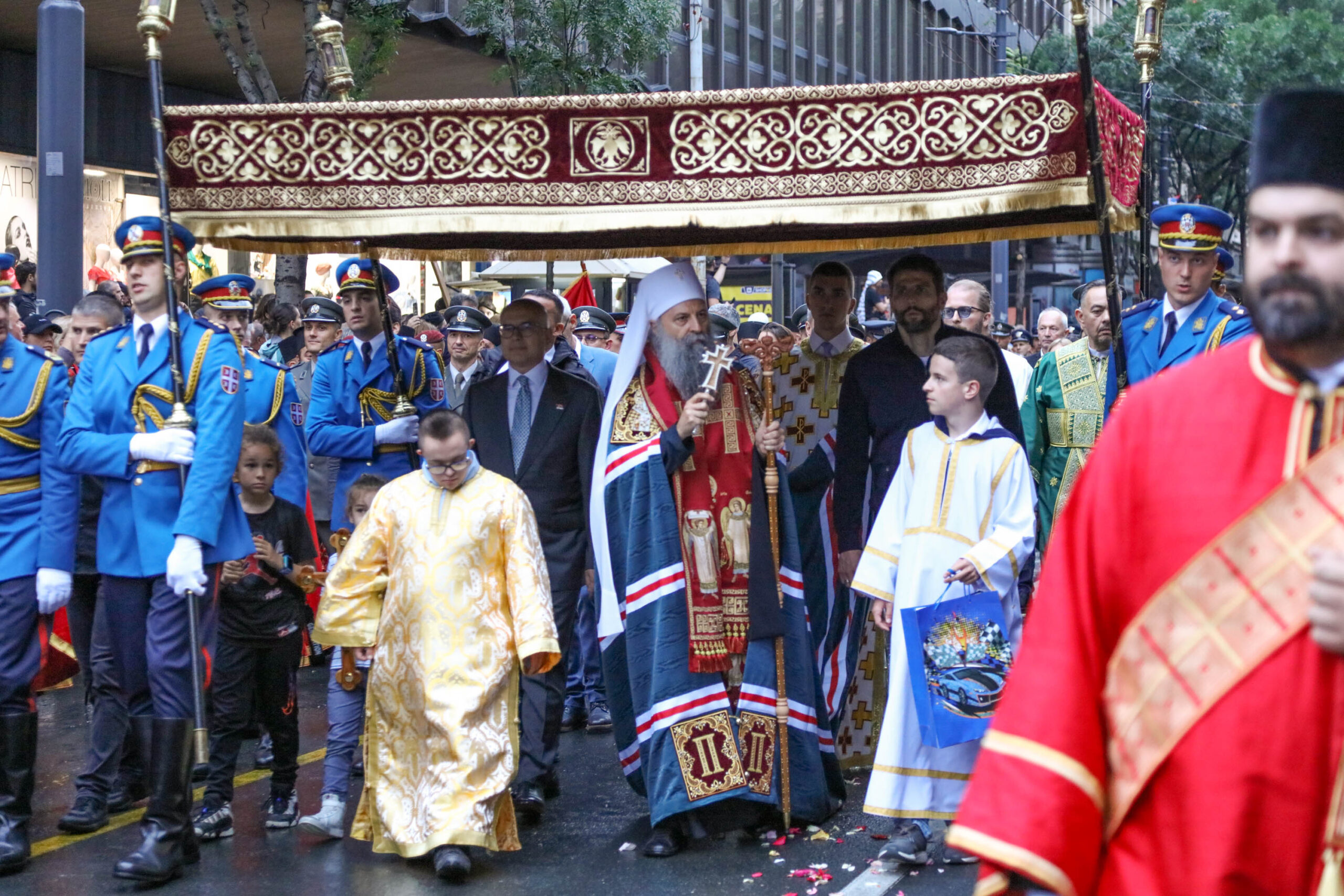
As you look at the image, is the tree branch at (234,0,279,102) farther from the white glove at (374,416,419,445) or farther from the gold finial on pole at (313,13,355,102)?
the white glove at (374,416,419,445)

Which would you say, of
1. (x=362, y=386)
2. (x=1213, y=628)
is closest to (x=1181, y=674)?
(x=1213, y=628)

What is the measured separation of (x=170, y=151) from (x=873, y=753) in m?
4.08

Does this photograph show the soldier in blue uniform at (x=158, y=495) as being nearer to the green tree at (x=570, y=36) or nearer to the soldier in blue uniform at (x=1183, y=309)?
the soldier in blue uniform at (x=1183, y=309)

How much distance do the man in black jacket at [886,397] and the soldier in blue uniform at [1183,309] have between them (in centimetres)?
55

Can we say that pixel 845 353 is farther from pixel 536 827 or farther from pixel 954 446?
pixel 536 827

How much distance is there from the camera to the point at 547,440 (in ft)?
24.0

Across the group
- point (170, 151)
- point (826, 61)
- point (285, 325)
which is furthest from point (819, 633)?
point (826, 61)

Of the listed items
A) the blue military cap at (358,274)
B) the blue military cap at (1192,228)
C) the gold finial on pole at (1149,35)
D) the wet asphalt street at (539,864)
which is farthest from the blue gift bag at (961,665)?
the blue military cap at (358,274)

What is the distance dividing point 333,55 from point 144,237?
1.76m

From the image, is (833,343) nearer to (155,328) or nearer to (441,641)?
(441,641)

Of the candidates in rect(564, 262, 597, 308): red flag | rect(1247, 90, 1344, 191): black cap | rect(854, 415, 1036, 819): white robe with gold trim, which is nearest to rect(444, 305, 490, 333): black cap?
rect(564, 262, 597, 308): red flag

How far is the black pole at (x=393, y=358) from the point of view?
25.7 feet

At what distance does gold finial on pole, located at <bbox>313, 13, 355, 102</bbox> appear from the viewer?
7.45 m

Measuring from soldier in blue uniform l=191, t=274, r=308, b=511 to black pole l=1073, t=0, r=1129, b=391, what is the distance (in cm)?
366
